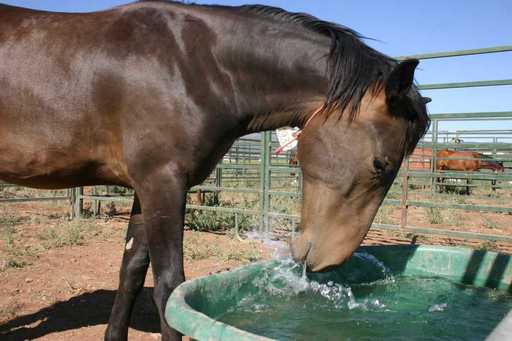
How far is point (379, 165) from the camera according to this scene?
1978 mm

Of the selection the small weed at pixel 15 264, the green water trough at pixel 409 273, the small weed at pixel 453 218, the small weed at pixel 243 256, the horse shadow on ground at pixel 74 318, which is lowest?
the horse shadow on ground at pixel 74 318

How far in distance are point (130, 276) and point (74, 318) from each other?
3.67ft

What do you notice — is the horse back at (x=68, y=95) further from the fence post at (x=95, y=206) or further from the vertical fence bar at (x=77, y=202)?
the fence post at (x=95, y=206)

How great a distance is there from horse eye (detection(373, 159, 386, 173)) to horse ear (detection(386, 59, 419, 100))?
0.29 m

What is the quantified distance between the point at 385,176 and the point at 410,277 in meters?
1.07

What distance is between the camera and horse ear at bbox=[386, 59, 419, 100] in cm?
185

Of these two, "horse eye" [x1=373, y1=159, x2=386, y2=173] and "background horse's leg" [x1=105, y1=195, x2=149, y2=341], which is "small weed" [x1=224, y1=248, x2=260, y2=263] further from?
"horse eye" [x1=373, y1=159, x2=386, y2=173]

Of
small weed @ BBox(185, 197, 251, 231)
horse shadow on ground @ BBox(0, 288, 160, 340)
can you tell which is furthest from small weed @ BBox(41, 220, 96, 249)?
horse shadow on ground @ BBox(0, 288, 160, 340)

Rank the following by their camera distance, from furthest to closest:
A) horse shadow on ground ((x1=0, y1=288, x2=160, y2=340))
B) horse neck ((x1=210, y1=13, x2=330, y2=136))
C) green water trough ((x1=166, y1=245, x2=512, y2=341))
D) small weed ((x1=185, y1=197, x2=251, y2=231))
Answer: small weed ((x1=185, y1=197, x2=251, y2=231)), horse shadow on ground ((x1=0, y1=288, x2=160, y2=340)), horse neck ((x1=210, y1=13, x2=330, y2=136)), green water trough ((x1=166, y1=245, x2=512, y2=341))

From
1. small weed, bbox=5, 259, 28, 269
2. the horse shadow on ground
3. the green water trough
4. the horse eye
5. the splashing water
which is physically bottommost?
the horse shadow on ground

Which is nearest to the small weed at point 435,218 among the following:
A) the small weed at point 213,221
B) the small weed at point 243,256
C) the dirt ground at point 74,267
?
the dirt ground at point 74,267

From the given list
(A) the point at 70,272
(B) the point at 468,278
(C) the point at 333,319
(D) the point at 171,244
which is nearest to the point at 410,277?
(B) the point at 468,278

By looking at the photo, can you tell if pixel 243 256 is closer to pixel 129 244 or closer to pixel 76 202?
pixel 129 244

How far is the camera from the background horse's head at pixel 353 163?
1989mm
